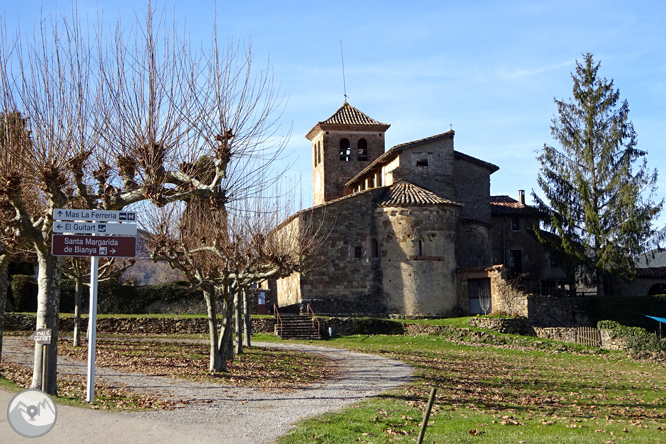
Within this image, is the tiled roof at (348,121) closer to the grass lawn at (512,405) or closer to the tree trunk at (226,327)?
the grass lawn at (512,405)

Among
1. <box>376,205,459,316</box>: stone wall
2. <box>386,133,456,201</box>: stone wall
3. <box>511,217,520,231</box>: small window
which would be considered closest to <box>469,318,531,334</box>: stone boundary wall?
<box>376,205,459,316</box>: stone wall

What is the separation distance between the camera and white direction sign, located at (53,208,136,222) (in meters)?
11.8

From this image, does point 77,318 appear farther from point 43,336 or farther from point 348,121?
point 348,121

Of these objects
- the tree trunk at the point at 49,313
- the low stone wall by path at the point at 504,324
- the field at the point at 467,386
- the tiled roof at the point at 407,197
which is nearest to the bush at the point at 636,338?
the field at the point at 467,386

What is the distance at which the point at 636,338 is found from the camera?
29.1 metres

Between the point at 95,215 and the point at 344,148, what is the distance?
3987 centimetres

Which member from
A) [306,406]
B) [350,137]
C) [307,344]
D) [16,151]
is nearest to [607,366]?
[307,344]

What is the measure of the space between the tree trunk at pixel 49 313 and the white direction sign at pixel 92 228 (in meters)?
1.68

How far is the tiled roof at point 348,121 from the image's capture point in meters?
50.2

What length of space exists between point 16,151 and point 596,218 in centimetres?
3694

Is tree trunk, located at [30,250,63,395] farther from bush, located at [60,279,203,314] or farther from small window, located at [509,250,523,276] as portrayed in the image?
small window, located at [509,250,523,276]

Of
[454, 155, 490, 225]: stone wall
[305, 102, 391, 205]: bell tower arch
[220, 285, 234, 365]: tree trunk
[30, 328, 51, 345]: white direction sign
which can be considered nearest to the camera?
[30, 328, 51, 345]: white direction sign

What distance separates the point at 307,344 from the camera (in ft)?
103

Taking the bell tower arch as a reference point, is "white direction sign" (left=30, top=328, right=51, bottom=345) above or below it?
below
